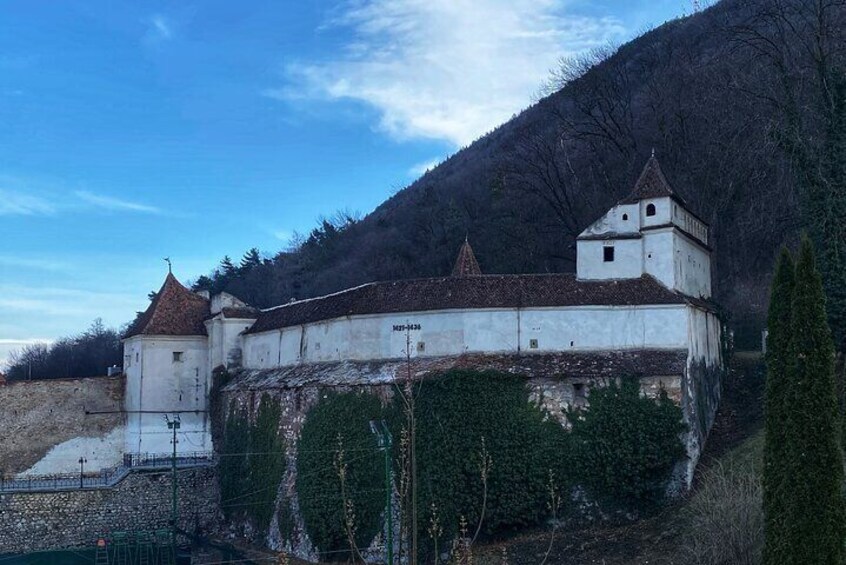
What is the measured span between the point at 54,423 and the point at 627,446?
2573 centimetres

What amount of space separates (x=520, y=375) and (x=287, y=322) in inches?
438

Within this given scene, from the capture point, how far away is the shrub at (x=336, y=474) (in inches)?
1110

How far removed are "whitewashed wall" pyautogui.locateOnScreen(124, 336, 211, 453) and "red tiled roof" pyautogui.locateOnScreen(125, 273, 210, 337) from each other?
0.40 m

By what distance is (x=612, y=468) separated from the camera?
2538 centimetres

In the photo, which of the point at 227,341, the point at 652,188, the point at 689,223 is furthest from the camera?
the point at 227,341

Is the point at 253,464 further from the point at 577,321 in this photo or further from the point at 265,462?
the point at 577,321

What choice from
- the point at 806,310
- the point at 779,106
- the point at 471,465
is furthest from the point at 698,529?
the point at 779,106

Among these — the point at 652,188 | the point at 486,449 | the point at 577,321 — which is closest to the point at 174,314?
the point at 486,449

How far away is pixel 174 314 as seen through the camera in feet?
134

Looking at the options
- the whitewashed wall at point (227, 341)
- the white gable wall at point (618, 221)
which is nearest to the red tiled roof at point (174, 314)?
the whitewashed wall at point (227, 341)

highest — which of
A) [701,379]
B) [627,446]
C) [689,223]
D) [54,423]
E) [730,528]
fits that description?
[689,223]

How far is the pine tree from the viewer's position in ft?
54.9

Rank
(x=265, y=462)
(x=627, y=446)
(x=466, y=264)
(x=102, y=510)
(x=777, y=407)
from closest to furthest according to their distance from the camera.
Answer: (x=777, y=407), (x=627, y=446), (x=265, y=462), (x=102, y=510), (x=466, y=264)

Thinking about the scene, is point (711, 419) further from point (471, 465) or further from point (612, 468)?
point (471, 465)
